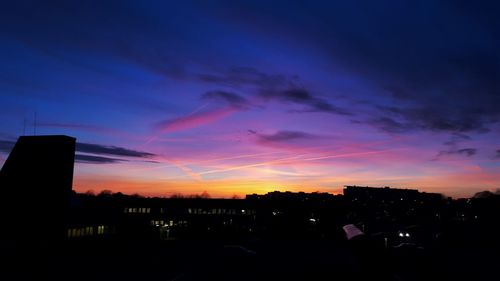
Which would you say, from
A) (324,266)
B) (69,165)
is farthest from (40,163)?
(324,266)

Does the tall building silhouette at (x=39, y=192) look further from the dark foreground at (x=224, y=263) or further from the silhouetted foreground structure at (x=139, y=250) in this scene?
the dark foreground at (x=224, y=263)

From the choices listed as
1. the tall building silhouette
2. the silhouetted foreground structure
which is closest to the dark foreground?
the silhouetted foreground structure

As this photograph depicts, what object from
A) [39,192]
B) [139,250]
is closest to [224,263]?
[139,250]

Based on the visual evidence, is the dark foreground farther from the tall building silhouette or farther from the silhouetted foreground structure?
the tall building silhouette

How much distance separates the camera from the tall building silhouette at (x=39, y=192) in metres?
40.2

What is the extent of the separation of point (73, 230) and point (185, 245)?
15.3 metres

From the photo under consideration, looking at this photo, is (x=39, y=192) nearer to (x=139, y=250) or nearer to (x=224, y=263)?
(x=139, y=250)

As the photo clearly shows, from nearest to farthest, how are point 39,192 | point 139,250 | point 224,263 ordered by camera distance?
point 224,263, point 39,192, point 139,250

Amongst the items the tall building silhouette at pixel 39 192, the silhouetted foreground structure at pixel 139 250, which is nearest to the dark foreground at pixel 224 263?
the silhouetted foreground structure at pixel 139 250

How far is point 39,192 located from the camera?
1661 inches

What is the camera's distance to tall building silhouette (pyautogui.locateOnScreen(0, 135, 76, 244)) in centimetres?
4022

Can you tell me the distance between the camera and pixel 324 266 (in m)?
39.1

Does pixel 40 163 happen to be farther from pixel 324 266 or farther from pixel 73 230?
pixel 324 266

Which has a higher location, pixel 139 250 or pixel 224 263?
pixel 139 250
